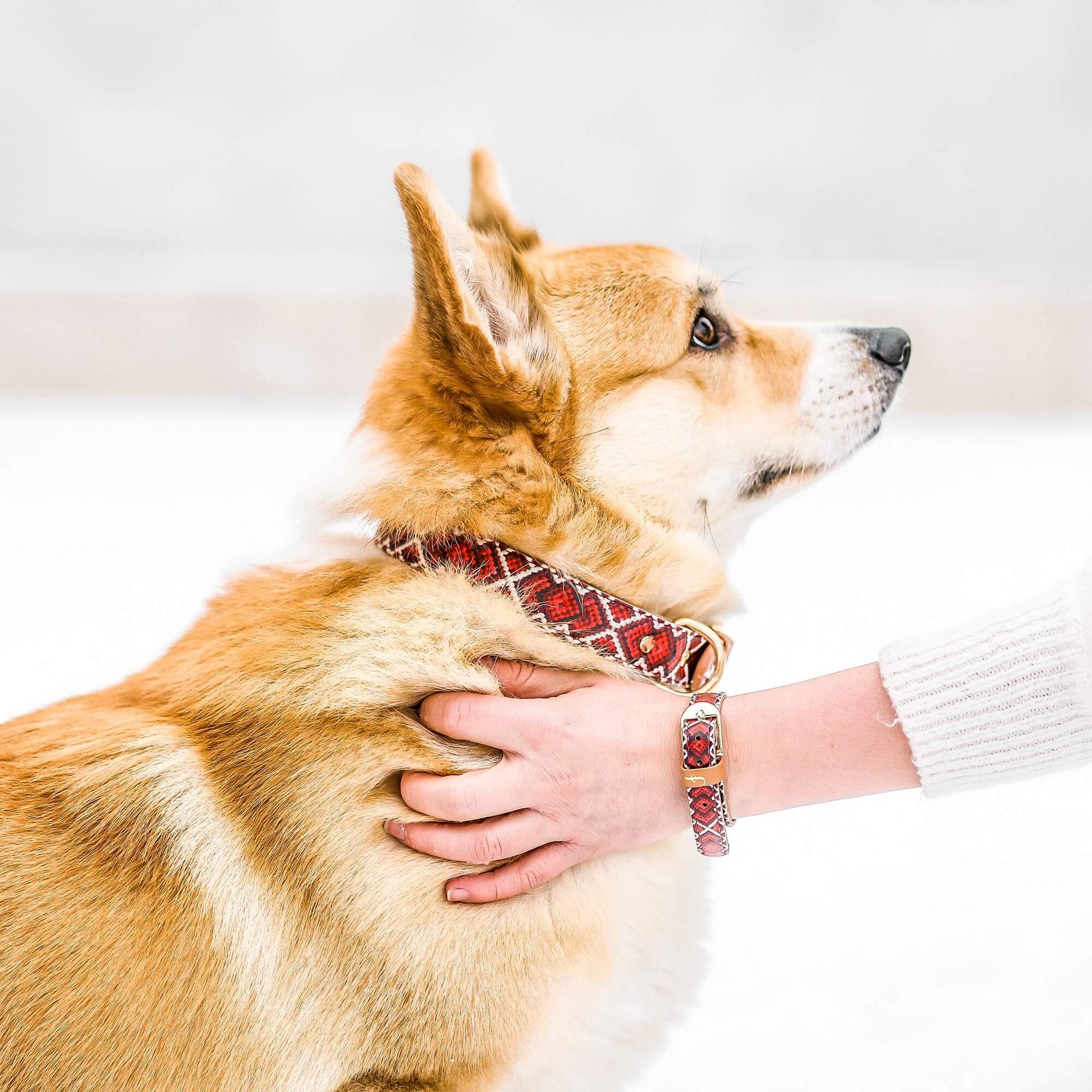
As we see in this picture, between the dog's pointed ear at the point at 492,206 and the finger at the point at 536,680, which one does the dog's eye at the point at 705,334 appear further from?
the finger at the point at 536,680

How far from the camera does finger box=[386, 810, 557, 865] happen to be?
37.0 inches

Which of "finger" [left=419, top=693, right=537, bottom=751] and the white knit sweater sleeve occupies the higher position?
"finger" [left=419, top=693, right=537, bottom=751]

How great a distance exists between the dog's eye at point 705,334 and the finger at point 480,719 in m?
0.48

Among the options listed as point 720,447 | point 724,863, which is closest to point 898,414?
point 724,863

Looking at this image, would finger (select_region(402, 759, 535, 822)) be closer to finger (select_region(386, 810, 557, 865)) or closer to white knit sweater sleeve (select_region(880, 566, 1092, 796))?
finger (select_region(386, 810, 557, 865))

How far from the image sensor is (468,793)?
95 cm

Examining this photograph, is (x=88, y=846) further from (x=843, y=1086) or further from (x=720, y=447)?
(x=843, y=1086)

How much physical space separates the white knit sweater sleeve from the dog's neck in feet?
0.77

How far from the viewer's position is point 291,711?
95cm

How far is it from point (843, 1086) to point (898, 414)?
101 inches

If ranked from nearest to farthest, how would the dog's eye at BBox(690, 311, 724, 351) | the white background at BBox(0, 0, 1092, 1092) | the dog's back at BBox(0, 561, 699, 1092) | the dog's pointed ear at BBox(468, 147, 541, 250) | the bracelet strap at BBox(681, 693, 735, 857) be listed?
the dog's back at BBox(0, 561, 699, 1092)
the bracelet strap at BBox(681, 693, 735, 857)
the dog's eye at BBox(690, 311, 724, 351)
the dog's pointed ear at BBox(468, 147, 541, 250)
the white background at BBox(0, 0, 1092, 1092)

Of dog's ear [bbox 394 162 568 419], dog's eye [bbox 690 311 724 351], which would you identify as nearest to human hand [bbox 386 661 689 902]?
dog's ear [bbox 394 162 568 419]

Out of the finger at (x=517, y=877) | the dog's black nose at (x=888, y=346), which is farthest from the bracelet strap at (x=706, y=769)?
the dog's black nose at (x=888, y=346)

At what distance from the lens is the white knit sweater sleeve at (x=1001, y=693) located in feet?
3.06
